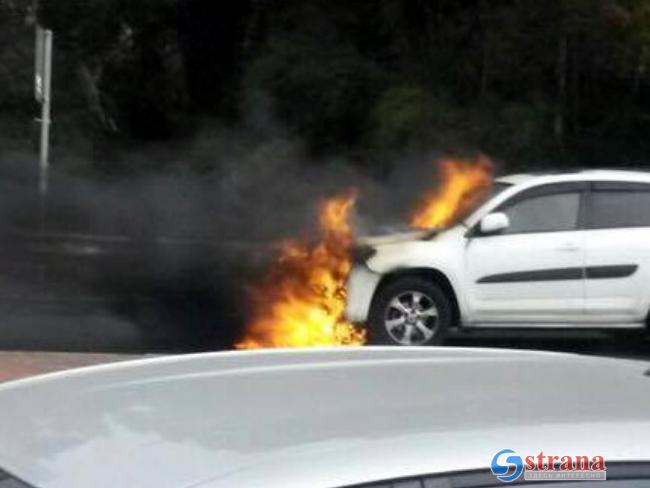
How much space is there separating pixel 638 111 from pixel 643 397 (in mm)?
15836

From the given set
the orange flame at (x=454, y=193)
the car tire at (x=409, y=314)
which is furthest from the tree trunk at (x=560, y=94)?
the car tire at (x=409, y=314)

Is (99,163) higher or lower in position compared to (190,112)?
lower

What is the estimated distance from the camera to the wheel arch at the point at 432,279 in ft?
39.2

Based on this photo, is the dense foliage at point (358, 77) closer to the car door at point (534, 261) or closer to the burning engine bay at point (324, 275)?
the burning engine bay at point (324, 275)

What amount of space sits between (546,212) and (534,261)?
445mm

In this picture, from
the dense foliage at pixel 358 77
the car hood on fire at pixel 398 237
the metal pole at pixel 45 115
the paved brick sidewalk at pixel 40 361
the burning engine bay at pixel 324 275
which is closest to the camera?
the paved brick sidewalk at pixel 40 361

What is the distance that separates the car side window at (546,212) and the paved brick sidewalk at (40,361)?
11.7 ft

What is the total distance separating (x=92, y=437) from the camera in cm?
253

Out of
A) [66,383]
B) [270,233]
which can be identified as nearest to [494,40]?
[270,233]

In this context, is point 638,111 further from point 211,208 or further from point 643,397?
point 643,397

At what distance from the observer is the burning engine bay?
12047 mm

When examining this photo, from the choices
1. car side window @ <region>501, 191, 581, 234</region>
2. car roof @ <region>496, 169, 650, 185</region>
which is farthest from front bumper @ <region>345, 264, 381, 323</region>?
car roof @ <region>496, 169, 650, 185</region>

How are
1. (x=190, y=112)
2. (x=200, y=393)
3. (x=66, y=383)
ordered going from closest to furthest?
(x=200, y=393)
(x=66, y=383)
(x=190, y=112)

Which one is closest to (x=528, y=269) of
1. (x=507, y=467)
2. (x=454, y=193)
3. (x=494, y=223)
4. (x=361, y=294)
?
(x=494, y=223)
